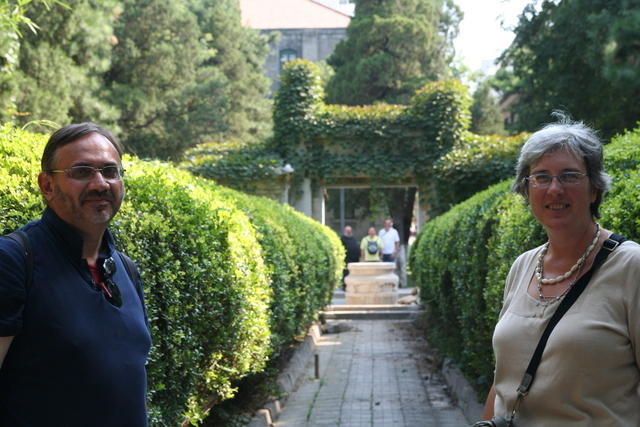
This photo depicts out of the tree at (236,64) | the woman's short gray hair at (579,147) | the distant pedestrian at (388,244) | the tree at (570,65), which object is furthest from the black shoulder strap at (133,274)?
the tree at (236,64)

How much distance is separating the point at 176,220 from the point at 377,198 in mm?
37124

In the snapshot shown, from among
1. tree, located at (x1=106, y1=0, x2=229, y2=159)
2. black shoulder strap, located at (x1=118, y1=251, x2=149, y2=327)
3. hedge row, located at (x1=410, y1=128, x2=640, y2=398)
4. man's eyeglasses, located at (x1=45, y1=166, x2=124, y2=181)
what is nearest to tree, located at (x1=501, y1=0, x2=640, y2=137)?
hedge row, located at (x1=410, y1=128, x2=640, y2=398)

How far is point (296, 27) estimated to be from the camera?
6075 centimetres

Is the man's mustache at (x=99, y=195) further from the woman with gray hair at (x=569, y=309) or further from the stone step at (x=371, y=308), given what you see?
the stone step at (x=371, y=308)

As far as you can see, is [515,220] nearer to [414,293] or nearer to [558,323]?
[558,323]

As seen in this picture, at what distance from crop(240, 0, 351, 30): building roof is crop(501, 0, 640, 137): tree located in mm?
35347

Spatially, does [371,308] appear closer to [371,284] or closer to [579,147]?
[371,284]

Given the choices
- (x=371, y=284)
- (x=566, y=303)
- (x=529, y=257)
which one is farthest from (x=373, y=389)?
(x=371, y=284)

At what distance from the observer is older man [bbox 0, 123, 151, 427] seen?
224cm

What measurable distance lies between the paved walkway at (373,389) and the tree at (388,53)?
74.2ft

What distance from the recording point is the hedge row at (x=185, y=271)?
12.2 ft

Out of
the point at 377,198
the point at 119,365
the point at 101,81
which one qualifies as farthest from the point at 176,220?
the point at 377,198

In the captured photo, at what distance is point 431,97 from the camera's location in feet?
71.6

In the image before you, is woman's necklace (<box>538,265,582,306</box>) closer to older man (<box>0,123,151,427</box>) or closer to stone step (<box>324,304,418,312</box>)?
older man (<box>0,123,151,427</box>)
